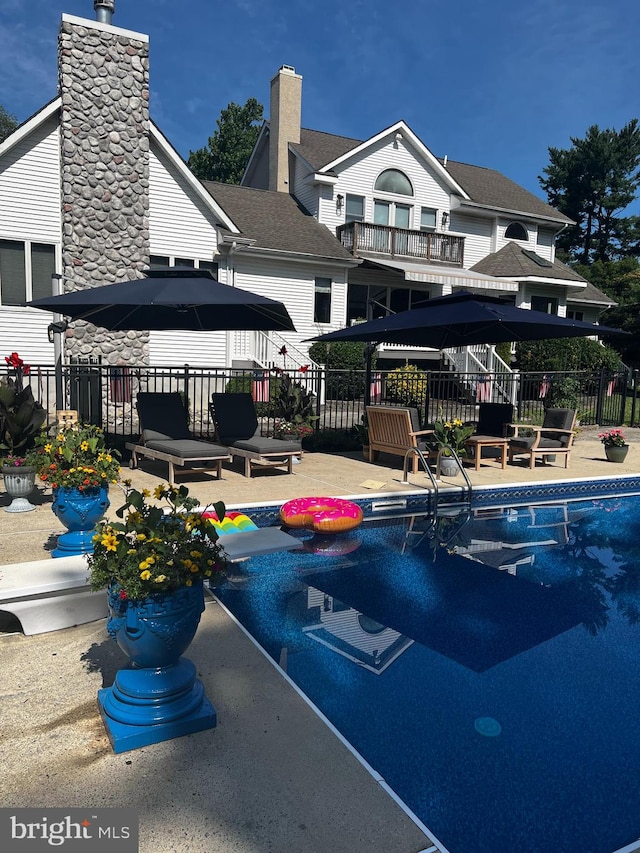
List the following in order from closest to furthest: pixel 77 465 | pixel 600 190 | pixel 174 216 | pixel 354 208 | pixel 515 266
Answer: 1. pixel 77 465
2. pixel 174 216
3. pixel 354 208
4. pixel 515 266
5. pixel 600 190

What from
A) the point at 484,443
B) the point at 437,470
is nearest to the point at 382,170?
the point at 484,443

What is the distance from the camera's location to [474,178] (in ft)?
90.5

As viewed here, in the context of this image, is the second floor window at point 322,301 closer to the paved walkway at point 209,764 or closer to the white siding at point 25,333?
the white siding at point 25,333

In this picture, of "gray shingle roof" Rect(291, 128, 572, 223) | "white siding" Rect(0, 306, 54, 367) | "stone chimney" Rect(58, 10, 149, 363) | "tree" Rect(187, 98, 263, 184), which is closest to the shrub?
"stone chimney" Rect(58, 10, 149, 363)

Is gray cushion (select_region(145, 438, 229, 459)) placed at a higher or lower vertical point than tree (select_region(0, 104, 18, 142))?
lower

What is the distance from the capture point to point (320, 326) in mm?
21328

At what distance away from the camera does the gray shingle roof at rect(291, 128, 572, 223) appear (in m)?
23.7

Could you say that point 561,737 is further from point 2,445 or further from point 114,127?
point 114,127

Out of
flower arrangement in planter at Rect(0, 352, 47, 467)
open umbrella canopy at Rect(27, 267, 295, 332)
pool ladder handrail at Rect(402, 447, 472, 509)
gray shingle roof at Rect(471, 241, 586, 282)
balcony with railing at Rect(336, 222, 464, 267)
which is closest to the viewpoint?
flower arrangement in planter at Rect(0, 352, 47, 467)

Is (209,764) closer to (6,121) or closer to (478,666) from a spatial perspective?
(478,666)

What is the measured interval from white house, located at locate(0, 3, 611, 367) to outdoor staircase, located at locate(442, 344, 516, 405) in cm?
226

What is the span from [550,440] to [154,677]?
31.3 feet

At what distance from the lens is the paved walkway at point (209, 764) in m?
2.31

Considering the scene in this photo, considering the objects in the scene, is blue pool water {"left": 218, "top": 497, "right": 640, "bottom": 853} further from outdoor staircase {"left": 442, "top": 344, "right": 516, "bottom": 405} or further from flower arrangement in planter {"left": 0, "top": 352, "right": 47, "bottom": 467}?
outdoor staircase {"left": 442, "top": 344, "right": 516, "bottom": 405}
